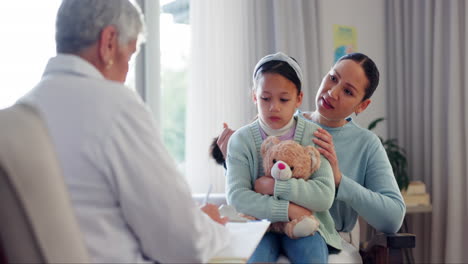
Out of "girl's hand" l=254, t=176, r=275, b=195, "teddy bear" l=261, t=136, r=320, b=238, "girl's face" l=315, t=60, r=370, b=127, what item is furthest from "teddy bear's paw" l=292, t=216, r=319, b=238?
"girl's face" l=315, t=60, r=370, b=127

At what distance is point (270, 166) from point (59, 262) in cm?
90

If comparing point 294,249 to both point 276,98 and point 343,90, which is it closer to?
point 276,98

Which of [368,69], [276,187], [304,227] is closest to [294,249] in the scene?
[304,227]

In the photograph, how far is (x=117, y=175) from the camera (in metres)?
1.03

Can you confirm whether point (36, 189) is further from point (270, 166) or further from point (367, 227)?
point (367, 227)

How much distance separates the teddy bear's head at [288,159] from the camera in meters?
1.63

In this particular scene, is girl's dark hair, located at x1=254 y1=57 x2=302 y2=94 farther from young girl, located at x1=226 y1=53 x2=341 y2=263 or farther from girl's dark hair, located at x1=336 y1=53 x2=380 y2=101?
girl's dark hair, located at x1=336 y1=53 x2=380 y2=101

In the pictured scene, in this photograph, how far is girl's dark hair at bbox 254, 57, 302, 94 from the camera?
5.73ft

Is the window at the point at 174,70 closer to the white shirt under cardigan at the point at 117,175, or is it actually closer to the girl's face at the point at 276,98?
the girl's face at the point at 276,98

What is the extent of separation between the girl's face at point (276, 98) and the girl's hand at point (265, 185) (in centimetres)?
20

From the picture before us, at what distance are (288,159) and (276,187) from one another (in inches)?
3.7

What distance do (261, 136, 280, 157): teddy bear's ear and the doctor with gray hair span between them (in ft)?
1.96

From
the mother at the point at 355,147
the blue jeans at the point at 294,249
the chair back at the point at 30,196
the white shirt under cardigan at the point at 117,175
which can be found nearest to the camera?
the chair back at the point at 30,196

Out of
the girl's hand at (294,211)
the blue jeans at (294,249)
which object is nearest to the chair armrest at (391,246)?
the blue jeans at (294,249)
